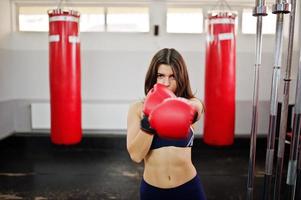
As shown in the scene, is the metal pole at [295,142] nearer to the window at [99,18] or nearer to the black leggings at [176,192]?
the black leggings at [176,192]

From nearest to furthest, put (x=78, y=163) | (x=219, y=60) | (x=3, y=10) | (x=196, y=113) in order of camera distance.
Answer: (x=196, y=113) < (x=219, y=60) < (x=78, y=163) < (x=3, y=10)

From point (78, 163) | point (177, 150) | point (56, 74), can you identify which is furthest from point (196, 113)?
point (78, 163)

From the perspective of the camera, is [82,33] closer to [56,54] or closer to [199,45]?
[56,54]

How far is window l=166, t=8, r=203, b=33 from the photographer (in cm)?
403

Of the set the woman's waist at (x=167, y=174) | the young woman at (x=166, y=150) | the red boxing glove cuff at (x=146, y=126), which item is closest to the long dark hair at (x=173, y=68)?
the young woman at (x=166, y=150)

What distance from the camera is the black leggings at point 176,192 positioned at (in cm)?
109

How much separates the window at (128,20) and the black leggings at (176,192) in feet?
10.7

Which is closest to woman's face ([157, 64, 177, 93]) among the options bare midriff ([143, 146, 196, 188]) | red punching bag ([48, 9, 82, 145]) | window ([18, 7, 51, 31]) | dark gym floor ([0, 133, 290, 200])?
bare midriff ([143, 146, 196, 188])

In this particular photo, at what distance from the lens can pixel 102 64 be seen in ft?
13.3

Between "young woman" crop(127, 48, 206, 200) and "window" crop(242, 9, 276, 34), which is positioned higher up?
"window" crop(242, 9, 276, 34)

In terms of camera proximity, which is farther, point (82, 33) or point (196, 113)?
point (82, 33)

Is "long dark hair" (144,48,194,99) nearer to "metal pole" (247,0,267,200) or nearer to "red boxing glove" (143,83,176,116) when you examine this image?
"red boxing glove" (143,83,176,116)

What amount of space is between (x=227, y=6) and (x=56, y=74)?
2726 millimetres

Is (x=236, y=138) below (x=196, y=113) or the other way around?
below
